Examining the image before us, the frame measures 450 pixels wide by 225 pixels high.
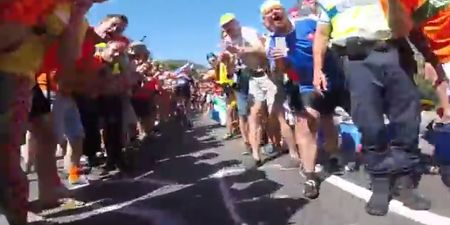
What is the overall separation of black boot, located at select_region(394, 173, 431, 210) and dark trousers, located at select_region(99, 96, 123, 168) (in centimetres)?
442

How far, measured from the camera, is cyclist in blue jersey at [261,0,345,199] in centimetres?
591

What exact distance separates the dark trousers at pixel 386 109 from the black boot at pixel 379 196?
5cm

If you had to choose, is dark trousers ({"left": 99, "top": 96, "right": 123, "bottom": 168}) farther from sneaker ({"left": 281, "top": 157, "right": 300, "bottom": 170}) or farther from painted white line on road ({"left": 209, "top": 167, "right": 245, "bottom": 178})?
sneaker ({"left": 281, "top": 157, "right": 300, "bottom": 170})

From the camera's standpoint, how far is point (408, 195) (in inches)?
175

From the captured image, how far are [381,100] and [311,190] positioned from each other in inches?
42.2

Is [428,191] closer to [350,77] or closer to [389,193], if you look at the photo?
[389,193]

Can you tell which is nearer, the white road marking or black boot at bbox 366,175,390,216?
black boot at bbox 366,175,390,216

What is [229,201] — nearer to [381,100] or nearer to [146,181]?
[381,100]

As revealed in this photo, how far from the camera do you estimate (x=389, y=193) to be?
450 centimetres

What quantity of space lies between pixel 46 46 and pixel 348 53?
2.08 metres

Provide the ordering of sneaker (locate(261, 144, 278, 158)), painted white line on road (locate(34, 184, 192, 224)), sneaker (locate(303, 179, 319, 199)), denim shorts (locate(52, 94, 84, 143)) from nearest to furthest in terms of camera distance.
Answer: painted white line on road (locate(34, 184, 192, 224)), sneaker (locate(303, 179, 319, 199)), denim shorts (locate(52, 94, 84, 143)), sneaker (locate(261, 144, 278, 158))

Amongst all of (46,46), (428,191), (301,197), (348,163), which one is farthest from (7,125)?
(348,163)

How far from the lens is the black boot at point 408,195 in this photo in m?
4.37

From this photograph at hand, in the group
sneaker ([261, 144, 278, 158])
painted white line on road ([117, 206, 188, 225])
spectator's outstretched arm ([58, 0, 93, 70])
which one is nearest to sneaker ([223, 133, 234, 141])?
sneaker ([261, 144, 278, 158])
